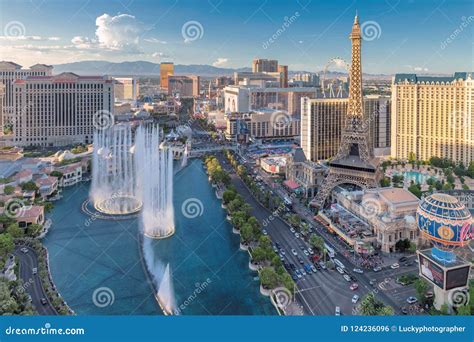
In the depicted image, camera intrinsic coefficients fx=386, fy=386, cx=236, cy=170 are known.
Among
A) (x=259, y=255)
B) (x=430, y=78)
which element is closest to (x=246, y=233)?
(x=259, y=255)

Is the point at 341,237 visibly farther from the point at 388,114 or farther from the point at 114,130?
the point at 114,130

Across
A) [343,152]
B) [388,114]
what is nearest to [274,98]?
[388,114]

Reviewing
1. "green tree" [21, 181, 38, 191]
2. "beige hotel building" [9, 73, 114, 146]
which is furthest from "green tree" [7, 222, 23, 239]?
"beige hotel building" [9, 73, 114, 146]

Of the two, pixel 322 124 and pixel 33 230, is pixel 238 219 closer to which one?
pixel 33 230

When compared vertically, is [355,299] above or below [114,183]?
below

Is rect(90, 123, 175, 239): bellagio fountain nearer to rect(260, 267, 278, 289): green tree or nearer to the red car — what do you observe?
rect(260, 267, 278, 289): green tree

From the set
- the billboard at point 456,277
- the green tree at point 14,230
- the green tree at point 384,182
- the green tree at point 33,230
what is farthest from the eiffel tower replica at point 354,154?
the green tree at point 14,230
